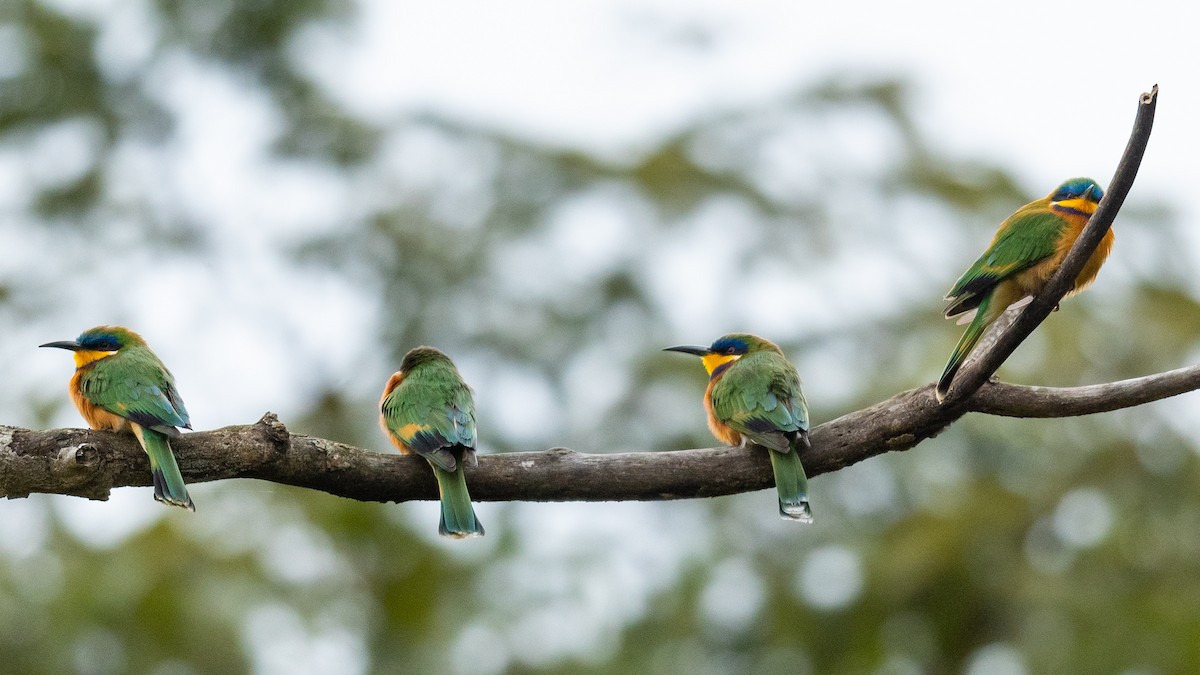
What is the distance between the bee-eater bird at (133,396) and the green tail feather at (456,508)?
809 mm

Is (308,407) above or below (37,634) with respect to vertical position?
above

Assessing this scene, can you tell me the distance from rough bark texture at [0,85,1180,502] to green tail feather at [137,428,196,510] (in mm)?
49

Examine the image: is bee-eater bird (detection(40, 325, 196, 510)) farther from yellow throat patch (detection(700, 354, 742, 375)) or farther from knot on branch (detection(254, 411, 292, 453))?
yellow throat patch (detection(700, 354, 742, 375))

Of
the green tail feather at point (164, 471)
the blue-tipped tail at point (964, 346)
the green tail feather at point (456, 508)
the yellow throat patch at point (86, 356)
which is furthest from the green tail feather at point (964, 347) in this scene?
the yellow throat patch at point (86, 356)

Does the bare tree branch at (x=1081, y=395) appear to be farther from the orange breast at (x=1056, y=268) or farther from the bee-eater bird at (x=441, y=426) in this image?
the bee-eater bird at (x=441, y=426)

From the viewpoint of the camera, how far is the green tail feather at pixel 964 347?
4027 millimetres

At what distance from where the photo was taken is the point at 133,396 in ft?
14.2

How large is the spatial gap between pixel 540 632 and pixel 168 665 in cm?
290

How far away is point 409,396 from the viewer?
16.4ft

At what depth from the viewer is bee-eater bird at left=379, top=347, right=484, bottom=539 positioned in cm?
420

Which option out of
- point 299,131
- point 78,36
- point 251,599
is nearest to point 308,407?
point 251,599

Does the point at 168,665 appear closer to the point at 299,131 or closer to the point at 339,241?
the point at 339,241

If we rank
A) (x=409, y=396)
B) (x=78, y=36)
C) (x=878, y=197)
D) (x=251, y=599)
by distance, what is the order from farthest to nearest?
(x=78, y=36), (x=878, y=197), (x=251, y=599), (x=409, y=396)

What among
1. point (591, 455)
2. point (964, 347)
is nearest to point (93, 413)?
point (591, 455)
